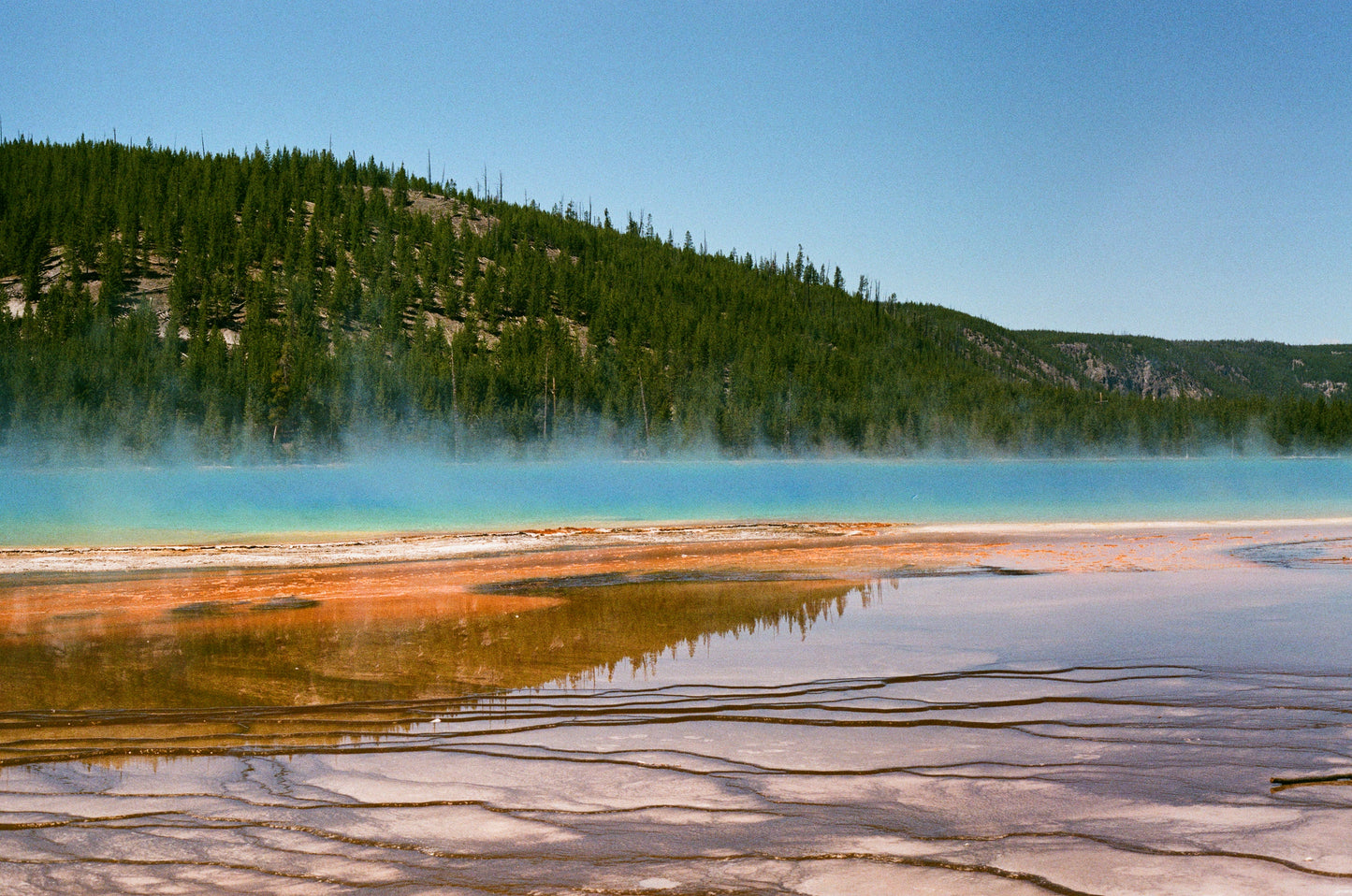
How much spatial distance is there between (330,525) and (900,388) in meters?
133

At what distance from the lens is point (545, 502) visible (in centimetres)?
4641

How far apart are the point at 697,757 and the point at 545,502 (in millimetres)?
40158

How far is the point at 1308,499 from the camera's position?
45031mm

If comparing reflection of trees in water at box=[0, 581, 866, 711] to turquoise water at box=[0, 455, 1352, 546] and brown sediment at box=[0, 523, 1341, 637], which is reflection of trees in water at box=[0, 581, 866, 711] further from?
turquoise water at box=[0, 455, 1352, 546]

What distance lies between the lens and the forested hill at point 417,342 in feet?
341

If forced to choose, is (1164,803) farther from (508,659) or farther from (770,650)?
(508,659)

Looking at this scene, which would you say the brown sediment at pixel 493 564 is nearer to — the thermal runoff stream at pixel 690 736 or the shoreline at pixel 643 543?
the shoreline at pixel 643 543

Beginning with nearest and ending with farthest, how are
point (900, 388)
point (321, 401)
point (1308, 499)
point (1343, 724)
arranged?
point (1343, 724) < point (1308, 499) < point (321, 401) < point (900, 388)

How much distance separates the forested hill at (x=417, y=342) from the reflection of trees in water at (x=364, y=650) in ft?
298

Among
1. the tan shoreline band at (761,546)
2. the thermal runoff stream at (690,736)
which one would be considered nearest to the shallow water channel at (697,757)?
the thermal runoff stream at (690,736)

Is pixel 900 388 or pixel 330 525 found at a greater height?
pixel 900 388

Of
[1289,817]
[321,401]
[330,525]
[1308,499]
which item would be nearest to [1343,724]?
[1289,817]

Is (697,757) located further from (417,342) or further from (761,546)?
(417,342)

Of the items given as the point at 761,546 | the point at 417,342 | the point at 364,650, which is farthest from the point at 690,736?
the point at 417,342
